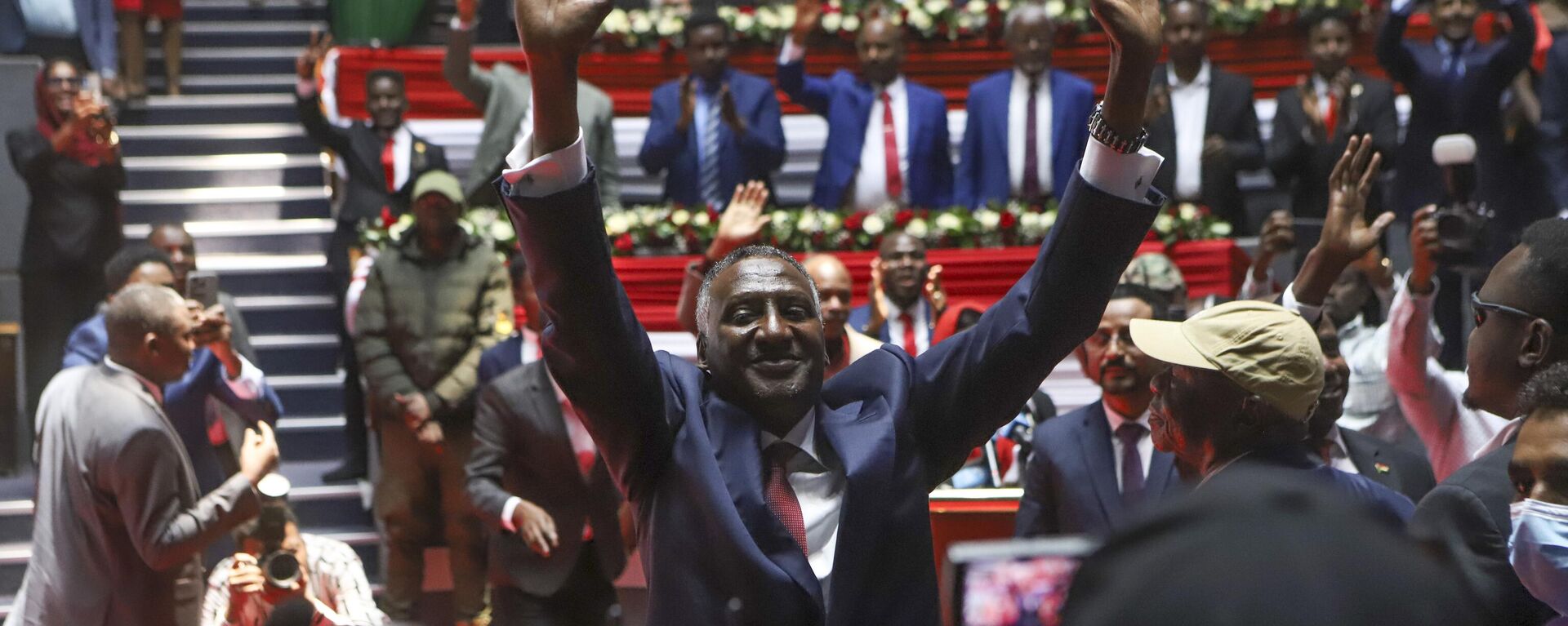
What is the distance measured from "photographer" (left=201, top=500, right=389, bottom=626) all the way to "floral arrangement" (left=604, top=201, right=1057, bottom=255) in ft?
9.86

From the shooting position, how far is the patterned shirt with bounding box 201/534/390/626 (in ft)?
18.2

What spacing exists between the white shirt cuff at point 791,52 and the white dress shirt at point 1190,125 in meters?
1.98

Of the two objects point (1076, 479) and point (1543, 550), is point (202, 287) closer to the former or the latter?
point (1076, 479)

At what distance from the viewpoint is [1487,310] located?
324 centimetres

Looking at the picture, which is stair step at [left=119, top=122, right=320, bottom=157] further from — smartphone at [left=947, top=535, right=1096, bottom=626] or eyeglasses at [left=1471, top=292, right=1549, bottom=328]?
smartphone at [left=947, top=535, right=1096, bottom=626]

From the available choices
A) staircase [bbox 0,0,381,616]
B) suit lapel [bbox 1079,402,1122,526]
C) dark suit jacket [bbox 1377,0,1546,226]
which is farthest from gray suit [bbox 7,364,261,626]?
dark suit jacket [bbox 1377,0,1546,226]

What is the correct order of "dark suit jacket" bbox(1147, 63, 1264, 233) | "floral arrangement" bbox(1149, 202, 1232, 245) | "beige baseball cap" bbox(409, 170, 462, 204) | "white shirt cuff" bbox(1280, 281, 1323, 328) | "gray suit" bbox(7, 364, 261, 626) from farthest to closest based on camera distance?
"dark suit jacket" bbox(1147, 63, 1264, 233)
"floral arrangement" bbox(1149, 202, 1232, 245)
"beige baseball cap" bbox(409, 170, 462, 204)
"gray suit" bbox(7, 364, 261, 626)
"white shirt cuff" bbox(1280, 281, 1323, 328)

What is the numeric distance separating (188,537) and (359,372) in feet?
13.3

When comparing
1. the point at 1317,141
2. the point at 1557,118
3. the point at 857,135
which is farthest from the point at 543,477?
the point at 1557,118

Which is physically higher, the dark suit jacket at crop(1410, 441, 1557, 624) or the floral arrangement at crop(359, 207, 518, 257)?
the dark suit jacket at crop(1410, 441, 1557, 624)

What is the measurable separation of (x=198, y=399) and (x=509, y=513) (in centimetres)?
149

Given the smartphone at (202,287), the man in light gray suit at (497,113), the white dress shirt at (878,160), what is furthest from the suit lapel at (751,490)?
the man in light gray suit at (497,113)

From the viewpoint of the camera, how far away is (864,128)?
9250 millimetres

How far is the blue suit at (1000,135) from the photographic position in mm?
9031
